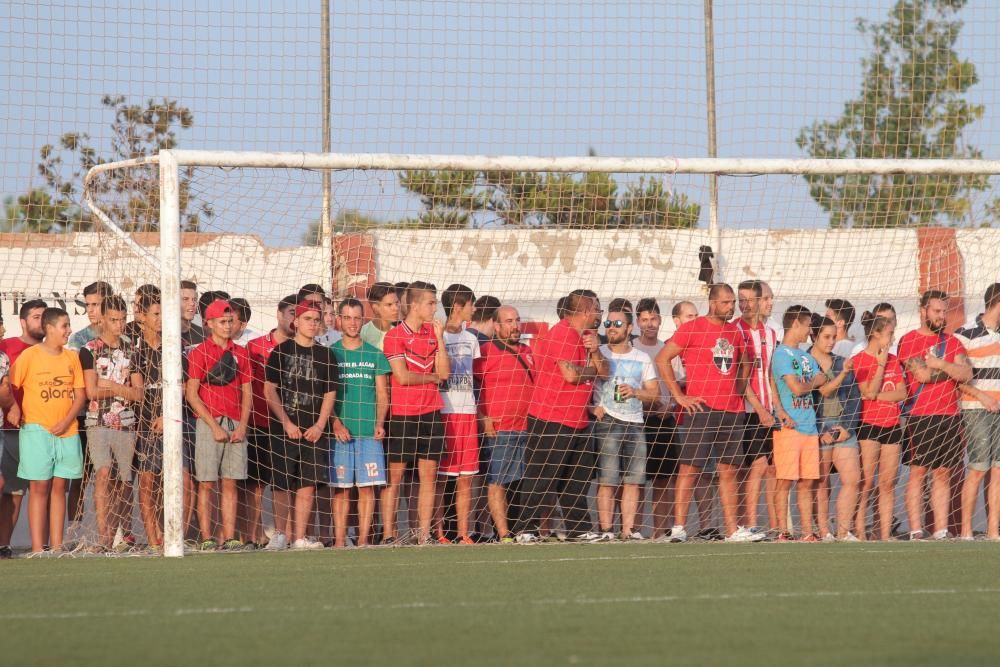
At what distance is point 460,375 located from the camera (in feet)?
Result: 32.5

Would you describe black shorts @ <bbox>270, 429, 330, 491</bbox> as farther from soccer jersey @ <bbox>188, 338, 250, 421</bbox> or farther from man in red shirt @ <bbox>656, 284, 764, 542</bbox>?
man in red shirt @ <bbox>656, 284, 764, 542</bbox>

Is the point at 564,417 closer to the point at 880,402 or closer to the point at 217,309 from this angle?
the point at 880,402

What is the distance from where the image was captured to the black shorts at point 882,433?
10273mm

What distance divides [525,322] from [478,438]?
1.44 m

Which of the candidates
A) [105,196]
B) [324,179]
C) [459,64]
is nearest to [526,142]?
[459,64]

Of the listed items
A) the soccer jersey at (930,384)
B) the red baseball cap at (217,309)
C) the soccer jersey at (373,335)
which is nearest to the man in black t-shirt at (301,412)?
the red baseball cap at (217,309)

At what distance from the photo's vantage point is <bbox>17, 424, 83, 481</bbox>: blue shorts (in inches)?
356

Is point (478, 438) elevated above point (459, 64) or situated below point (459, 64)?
below

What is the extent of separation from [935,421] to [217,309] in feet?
17.3

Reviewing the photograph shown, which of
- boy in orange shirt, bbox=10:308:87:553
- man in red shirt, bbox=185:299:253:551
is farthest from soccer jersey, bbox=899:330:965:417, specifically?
boy in orange shirt, bbox=10:308:87:553

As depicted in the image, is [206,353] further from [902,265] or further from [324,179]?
[902,265]

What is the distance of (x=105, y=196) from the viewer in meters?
9.69

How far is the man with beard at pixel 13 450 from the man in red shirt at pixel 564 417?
3496 millimetres

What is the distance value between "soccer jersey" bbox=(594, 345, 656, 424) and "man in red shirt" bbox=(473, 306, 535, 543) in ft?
1.76
